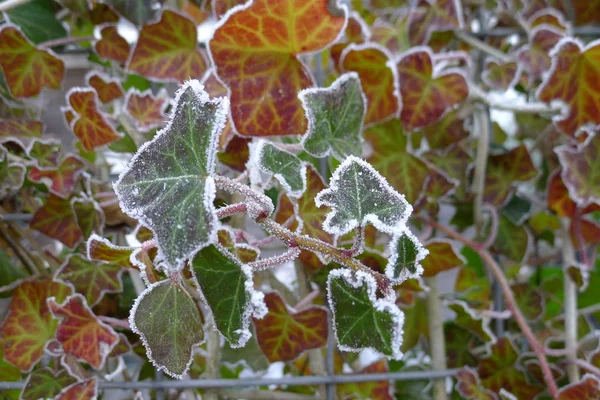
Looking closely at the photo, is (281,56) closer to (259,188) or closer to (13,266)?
(259,188)

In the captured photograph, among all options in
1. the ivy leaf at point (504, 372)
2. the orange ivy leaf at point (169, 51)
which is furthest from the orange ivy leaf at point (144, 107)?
the ivy leaf at point (504, 372)

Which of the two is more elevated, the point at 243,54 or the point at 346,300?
the point at 243,54

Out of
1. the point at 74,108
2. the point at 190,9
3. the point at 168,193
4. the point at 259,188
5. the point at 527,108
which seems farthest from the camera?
the point at 190,9

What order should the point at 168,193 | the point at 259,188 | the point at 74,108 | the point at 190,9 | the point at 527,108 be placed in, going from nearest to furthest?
the point at 168,193, the point at 259,188, the point at 74,108, the point at 527,108, the point at 190,9

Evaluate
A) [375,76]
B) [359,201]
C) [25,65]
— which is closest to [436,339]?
[375,76]

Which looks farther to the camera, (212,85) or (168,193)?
(212,85)

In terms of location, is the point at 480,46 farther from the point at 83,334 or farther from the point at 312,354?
the point at 83,334

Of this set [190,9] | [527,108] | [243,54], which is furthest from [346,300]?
[190,9]

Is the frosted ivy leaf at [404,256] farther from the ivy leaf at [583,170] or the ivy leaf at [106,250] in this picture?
the ivy leaf at [583,170]
